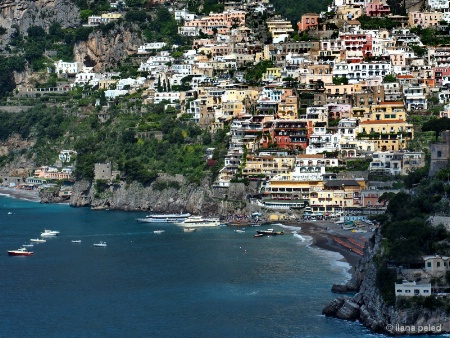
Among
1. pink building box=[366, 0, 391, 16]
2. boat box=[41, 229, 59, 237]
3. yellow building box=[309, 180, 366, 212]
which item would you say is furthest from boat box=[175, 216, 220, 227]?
pink building box=[366, 0, 391, 16]

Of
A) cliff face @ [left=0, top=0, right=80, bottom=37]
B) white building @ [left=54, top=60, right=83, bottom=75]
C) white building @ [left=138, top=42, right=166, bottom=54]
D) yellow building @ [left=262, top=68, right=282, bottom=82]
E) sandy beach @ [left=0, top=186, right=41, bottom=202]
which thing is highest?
cliff face @ [left=0, top=0, right=80, bottom=37]

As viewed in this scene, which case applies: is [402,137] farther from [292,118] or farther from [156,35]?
[156,35]

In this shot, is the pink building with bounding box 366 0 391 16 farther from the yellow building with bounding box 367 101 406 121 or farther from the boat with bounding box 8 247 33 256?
the boat with bounding box 8 247 33 256

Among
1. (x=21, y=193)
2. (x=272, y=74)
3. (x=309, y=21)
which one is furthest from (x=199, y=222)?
(x=309, y=21)

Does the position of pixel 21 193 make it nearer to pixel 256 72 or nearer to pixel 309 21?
pixel 256 72

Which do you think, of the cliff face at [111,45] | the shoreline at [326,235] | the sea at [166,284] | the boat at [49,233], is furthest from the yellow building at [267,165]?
the cliff face at [111,45]

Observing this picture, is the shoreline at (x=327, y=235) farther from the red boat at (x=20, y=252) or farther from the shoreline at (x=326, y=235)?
the red boat at (x=20, y=252)
